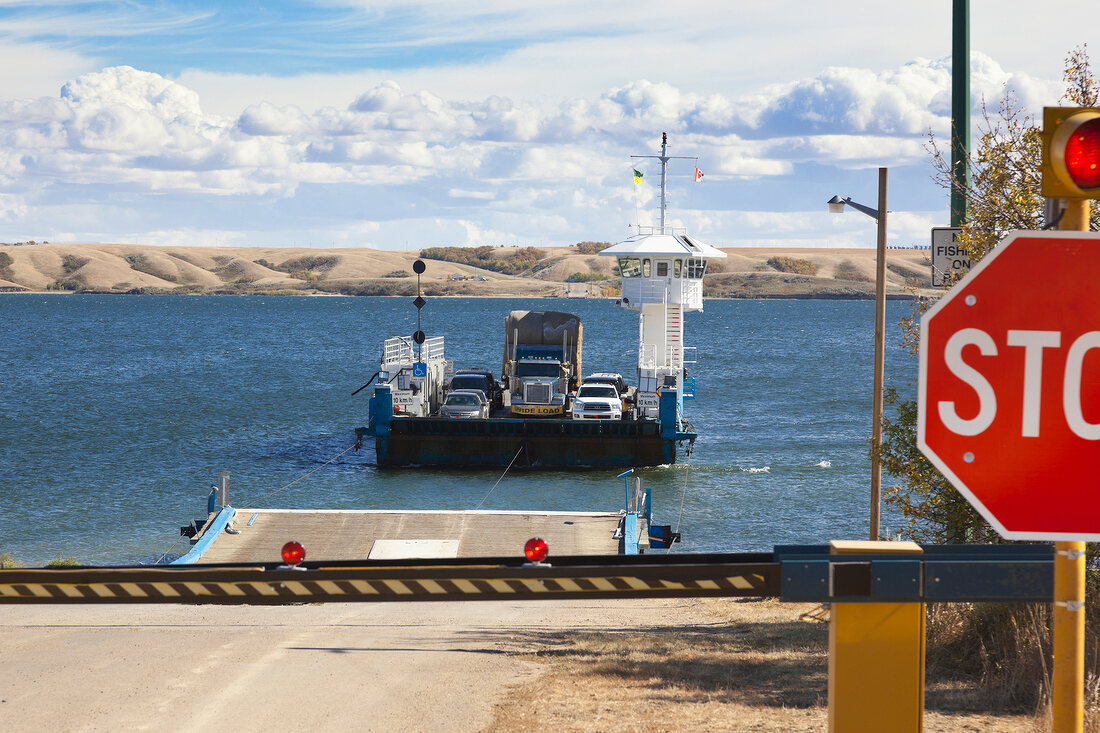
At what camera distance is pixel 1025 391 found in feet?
11.5

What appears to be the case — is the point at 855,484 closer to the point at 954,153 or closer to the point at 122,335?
the point at 954,153

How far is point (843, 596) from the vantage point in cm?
411

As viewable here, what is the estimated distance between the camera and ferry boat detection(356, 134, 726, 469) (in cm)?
3991

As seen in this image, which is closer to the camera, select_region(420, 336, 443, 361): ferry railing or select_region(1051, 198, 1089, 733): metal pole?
select_region(1051, 198, 1089, 733): metal pole

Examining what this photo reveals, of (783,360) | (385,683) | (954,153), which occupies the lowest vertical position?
(783,360)

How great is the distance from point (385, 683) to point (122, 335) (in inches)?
5655

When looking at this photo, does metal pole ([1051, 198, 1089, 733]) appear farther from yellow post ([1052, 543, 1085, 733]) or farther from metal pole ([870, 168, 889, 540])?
metal pole ([870, 168, 889, 540])

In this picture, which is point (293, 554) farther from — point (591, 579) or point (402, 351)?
point (402, 351)

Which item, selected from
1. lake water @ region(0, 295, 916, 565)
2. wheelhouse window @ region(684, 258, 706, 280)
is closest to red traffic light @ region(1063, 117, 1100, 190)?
lake water @ region(0, 295, 916, 565)

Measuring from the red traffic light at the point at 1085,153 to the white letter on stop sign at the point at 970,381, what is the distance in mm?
589

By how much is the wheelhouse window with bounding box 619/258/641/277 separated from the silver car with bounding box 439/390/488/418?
9013 millimetres

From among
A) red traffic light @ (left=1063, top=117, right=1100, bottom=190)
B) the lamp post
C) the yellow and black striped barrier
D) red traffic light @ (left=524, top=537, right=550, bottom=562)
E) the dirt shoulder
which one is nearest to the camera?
red traffic light @ (left=1063, top=117, right=1100, bottom=190)

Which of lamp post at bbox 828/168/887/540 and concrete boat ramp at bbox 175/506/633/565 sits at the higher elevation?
lamp post at bbox 828/168/887/540

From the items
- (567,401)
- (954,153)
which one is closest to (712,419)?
(567,401)
